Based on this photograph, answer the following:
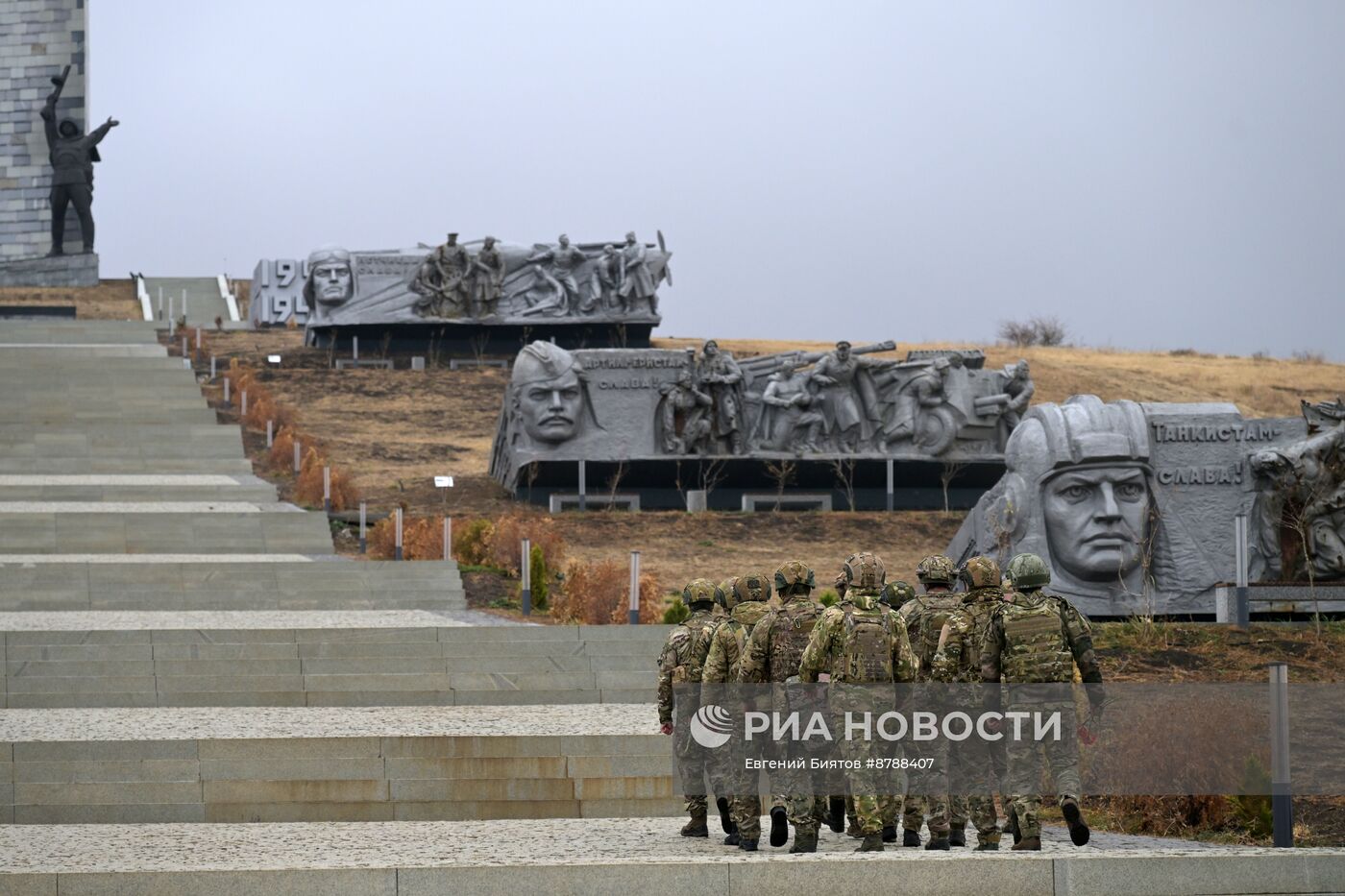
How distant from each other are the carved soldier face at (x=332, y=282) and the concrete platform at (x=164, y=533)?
17683 mm

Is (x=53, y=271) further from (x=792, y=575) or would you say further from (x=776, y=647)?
(x=776, y=647)

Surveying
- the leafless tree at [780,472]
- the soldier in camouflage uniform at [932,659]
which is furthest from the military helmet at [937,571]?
the leafless tree at [780,472]

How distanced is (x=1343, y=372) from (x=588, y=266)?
1831 cm

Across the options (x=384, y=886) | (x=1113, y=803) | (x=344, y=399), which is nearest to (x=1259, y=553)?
(x=1113, y=803)

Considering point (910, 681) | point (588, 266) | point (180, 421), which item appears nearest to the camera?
point (910, 681)

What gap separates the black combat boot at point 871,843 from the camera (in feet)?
30.2

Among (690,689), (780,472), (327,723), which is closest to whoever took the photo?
(690,689)

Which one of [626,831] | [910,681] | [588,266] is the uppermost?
[588,266]

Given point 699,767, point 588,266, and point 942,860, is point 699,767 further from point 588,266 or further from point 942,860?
point 588,266

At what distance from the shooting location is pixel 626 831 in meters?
10.5

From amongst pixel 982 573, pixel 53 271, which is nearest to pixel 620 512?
pixel 982 573

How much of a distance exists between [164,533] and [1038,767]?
14035 millimetres

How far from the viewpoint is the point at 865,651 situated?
9328mm

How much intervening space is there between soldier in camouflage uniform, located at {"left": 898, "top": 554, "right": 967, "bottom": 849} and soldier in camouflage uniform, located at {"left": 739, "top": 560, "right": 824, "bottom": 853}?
1.41ft
